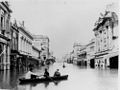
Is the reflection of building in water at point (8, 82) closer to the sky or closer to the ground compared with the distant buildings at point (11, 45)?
closer to the ground

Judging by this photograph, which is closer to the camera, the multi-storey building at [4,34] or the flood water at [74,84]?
the flood water at [74,84]

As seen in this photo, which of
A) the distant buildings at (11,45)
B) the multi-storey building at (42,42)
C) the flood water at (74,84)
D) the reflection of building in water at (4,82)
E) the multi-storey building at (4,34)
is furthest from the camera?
the multi-storey building at (4,34)

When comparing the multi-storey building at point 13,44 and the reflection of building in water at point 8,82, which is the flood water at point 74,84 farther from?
the multi-storey building at point 13,44

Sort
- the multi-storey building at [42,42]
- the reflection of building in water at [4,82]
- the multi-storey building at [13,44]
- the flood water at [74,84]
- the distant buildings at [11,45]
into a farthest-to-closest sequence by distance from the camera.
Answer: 1. the multi-storey building at [13,44]
2. the distant buildings at [11,45]
3. the multi-storey building at [42,42]
4. the reflection of building in water at [4,82]
5. the flood water at [74,84]

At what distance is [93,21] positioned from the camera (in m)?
13.6

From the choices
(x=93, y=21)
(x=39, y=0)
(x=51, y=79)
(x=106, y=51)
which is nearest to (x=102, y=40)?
(x=106, y=51)

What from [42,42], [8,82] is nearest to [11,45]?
[42,42]

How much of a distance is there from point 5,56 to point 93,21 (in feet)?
52.5

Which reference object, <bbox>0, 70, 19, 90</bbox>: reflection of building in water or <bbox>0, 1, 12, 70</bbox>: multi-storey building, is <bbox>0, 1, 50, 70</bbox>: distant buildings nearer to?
<bbox>0, 1, 12, 70</bbox>: multi-storey building

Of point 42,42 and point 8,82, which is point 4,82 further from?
point 42,42

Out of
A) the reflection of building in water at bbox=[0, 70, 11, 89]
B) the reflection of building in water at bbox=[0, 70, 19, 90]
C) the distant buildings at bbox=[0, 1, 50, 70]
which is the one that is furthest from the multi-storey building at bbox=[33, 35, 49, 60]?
the reflection of building in water at bbox=[0, 70, 11, 89]

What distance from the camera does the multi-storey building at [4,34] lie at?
1035 inches

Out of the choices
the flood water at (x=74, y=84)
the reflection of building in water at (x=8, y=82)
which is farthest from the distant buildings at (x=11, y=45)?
the flood water at (x=74, y=84)

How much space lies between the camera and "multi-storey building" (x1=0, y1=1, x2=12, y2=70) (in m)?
26.3
